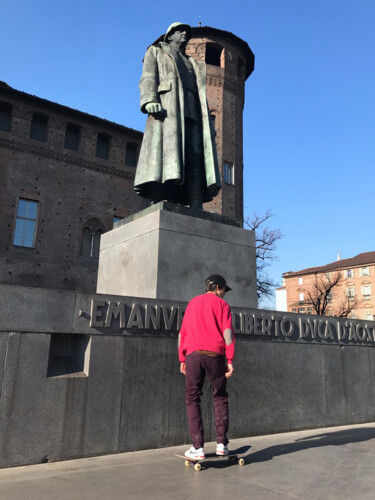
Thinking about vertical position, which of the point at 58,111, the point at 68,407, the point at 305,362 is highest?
the point at 58,111

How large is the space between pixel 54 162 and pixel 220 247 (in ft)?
75.6

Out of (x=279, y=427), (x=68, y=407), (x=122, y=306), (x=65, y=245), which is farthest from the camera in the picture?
(x=65, y=245)

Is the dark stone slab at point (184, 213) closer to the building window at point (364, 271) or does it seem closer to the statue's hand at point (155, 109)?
the statue's hand at point (155, 109)

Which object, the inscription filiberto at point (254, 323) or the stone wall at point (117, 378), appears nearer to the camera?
the stone wall at point (117, 378)

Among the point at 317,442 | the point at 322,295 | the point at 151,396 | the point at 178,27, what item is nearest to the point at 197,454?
the point at 151,396

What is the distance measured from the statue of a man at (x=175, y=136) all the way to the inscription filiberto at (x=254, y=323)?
2.11 meters

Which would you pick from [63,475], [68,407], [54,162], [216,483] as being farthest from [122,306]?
[54,162]

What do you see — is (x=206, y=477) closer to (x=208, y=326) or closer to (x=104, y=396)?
(x=208, y=326)

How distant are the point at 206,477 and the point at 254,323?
2524 mm

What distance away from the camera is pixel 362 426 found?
6.05 meters

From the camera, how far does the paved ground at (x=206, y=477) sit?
8.87ft

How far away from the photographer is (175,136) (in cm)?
632

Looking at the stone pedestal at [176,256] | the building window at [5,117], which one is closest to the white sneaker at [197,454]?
the stone pedestal at [176,256]

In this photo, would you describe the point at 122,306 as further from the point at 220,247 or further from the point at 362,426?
the point at 362,426
